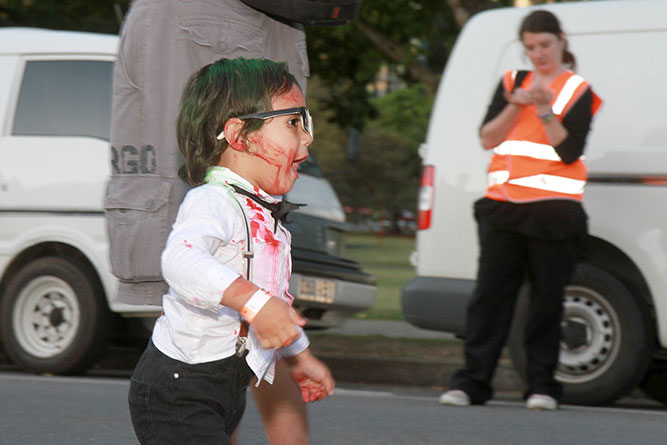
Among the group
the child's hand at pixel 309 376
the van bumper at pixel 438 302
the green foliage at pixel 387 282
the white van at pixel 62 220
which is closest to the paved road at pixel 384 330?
the green foliage at pixel 387 282

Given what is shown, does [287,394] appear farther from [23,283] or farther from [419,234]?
[23,283]

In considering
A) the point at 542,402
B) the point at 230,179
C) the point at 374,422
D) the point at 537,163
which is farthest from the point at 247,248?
the point at 542,402

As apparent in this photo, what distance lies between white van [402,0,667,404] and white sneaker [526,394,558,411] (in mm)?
549

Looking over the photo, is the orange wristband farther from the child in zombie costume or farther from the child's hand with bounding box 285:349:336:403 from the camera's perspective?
the child's hand with bounding box 285:349:336:403

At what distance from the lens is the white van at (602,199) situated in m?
5.58

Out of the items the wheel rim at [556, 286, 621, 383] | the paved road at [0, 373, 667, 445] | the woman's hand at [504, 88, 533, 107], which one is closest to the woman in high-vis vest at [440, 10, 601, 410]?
the woman's hand at [504, 88, 533, 107]

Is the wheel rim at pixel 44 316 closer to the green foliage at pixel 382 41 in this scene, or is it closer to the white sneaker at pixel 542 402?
the white sneaker at pixel 542 402

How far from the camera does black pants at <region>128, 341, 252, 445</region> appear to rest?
7.86ft

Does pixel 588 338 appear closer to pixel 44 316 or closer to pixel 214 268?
pixel 44 316

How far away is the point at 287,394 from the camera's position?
109 inches

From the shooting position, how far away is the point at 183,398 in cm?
240

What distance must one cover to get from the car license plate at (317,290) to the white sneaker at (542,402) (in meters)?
1.90

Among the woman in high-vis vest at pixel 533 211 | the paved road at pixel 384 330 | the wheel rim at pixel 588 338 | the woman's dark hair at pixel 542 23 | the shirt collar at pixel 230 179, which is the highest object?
the woman's dark hair at pixel 542 23

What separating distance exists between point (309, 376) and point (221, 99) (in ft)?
2.09
